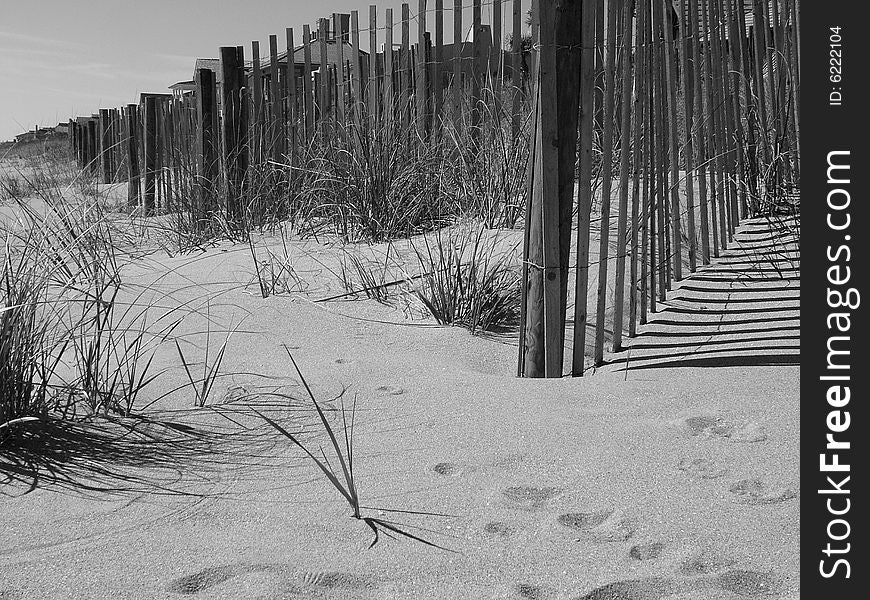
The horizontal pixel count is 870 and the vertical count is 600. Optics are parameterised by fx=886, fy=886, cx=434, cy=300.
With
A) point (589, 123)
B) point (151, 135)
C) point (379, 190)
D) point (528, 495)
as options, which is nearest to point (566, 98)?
point (589, 123)

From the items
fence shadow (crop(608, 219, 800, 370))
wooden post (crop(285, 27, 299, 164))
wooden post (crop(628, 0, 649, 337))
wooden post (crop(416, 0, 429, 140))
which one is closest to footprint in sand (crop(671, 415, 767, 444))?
fence shadow (crop(608, 219, 800, 370))

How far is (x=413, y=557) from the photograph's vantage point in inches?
60.1

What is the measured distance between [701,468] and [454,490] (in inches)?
20.2

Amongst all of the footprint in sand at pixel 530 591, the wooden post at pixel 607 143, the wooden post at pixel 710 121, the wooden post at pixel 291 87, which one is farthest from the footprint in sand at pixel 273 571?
the wooden post at pixel 291 87

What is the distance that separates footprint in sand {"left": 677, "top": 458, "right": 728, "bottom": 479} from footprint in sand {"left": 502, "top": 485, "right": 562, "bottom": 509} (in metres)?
0.28

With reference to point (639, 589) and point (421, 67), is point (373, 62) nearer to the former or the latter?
point (421, 67)

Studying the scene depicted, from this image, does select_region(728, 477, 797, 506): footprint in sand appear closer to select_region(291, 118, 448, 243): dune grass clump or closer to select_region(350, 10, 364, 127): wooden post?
select_region(291, 118, 448, 243): dune grass clump

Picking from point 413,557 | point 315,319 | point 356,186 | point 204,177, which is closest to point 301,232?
point 356,186

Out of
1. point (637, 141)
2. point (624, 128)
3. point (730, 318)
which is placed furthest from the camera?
point (730, 318)

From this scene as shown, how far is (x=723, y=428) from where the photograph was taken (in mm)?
2025

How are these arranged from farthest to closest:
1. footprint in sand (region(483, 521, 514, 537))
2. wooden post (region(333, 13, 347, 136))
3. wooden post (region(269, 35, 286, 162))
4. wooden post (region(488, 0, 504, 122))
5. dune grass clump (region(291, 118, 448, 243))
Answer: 1. wooden post (region(269, 35, 286, 162))
2. wooden post (region(333, 13, 347, 136))
3. wooden post (region(488, 0, 504, 122))
4. dune grass clump (region(291, 118, 448, 243))
5. footprint in sand (region(483, 521, 514, 537))

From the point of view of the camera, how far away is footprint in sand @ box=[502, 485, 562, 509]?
1.70m
